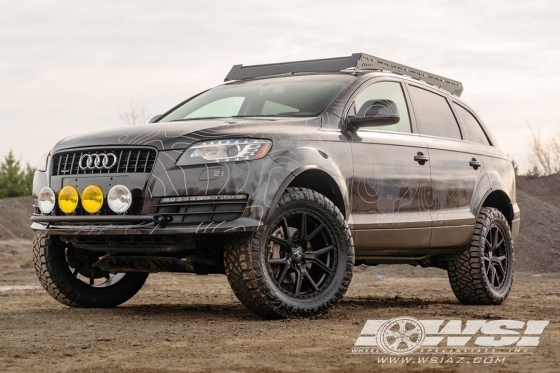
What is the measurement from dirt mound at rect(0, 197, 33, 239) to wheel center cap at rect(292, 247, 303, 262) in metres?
16.0

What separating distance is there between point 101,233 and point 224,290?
175 inches

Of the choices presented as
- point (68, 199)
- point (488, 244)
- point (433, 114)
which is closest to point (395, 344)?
point (68, 199)

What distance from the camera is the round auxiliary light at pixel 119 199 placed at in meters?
6.43

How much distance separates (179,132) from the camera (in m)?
6.51

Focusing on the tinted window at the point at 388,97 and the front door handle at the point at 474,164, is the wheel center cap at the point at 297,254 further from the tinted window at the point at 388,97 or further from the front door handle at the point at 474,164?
the front door handle at the point at 474,164

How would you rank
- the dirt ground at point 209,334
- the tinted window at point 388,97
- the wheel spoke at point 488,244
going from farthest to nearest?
the wheel spoke at point 488,244
the tinted window at point 388,97
the dirt ground at point 209,334

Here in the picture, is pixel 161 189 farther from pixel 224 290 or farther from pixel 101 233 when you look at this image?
pixel 224 290

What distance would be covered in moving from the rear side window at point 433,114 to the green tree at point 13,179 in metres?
19.2

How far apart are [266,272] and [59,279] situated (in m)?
1.97

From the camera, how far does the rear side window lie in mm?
8445

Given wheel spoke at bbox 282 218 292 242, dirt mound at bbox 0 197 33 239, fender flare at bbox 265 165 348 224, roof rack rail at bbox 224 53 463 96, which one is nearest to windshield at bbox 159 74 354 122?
roof rack rail at bbox 224 53 463 96

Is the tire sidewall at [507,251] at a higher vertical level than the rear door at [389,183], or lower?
lower

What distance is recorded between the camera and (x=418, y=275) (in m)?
16.4

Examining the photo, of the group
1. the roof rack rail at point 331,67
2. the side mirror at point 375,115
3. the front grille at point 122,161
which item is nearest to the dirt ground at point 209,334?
the front grille at point 122,161
